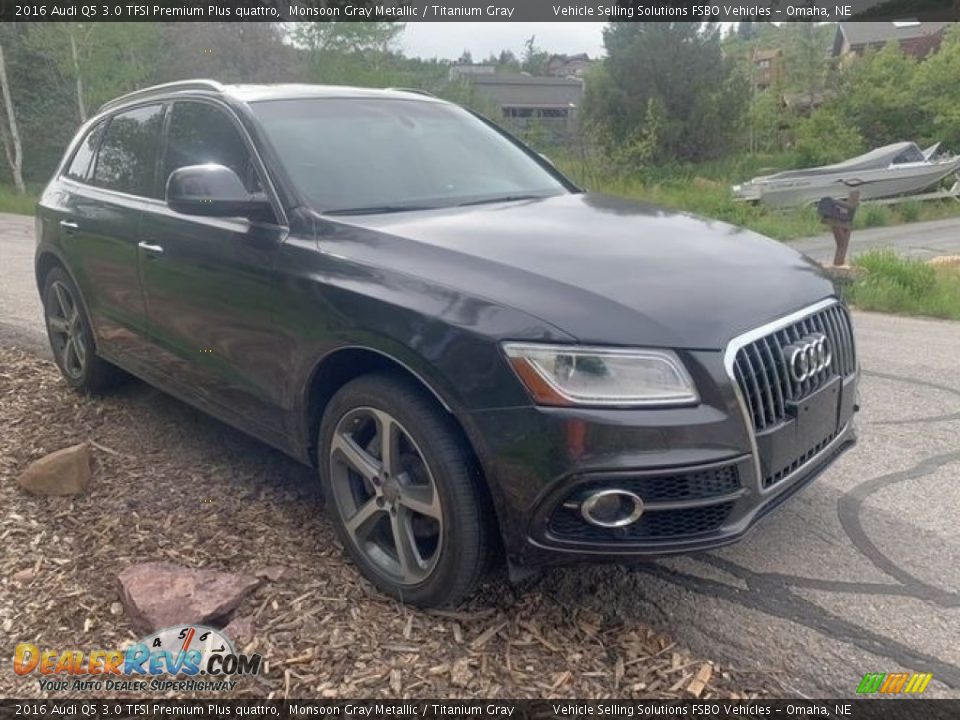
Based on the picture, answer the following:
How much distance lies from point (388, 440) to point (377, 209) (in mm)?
1031

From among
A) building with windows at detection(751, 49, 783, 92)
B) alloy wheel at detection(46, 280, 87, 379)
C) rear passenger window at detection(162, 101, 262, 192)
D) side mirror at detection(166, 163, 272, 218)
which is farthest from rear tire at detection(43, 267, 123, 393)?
building with windows at detection(751, 49, 783, 92)

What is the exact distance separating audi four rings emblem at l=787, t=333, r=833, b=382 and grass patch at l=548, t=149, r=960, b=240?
526 inches

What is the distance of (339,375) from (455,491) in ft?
2.47

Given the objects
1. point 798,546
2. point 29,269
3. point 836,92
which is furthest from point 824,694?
point 836,92

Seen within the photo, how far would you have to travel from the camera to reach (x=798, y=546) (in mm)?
3193

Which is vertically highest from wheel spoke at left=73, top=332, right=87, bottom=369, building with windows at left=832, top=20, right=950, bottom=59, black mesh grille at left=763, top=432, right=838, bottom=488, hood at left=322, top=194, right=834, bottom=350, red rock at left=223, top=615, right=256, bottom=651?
building with windows at left=832, top=20, right=950, bottom=59

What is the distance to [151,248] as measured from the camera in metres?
3.82

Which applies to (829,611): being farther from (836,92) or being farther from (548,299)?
(836,92)

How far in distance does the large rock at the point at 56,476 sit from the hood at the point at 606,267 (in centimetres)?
176

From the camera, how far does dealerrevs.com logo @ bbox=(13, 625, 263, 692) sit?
8.13ft

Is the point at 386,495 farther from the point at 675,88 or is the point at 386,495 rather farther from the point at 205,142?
the point at 675,88

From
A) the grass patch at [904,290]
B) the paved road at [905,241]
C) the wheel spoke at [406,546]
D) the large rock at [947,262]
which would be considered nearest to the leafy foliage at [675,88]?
the paved road at [905,241]

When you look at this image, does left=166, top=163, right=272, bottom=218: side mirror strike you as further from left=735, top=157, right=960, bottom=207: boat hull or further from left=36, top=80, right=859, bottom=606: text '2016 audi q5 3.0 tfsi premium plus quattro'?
left=735, top=157, right=960, bottom=207: boat hull

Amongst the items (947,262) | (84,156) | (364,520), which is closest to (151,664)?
(364,520)
